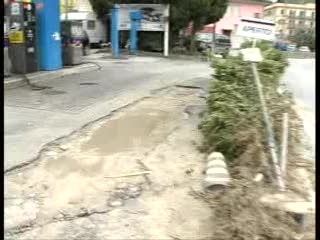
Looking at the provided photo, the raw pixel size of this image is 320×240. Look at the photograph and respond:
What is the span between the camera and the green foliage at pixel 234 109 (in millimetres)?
5582

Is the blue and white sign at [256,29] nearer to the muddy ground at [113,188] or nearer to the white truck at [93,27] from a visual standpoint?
the muddy ground at [113,188]

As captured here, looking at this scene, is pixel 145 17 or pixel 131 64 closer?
pixel 131 64

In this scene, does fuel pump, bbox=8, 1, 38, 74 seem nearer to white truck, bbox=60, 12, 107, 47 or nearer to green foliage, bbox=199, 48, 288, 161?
green foliage, bbox=199, 48, 288, 161

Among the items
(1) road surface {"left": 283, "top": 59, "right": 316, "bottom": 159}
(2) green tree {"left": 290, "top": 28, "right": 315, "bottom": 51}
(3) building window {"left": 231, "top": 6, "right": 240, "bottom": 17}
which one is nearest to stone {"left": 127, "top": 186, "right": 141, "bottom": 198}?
(1) road surface {"left": 283, "top": 59, "right": 316, "bottom": 159}

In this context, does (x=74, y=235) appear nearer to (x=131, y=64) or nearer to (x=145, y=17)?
(x=131, y=64)

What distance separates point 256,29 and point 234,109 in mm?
994

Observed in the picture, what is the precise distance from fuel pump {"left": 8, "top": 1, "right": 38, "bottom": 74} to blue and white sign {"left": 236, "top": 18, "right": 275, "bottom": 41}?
7.20 metres

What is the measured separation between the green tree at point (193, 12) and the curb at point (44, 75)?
772 cm

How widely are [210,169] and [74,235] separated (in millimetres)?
1591

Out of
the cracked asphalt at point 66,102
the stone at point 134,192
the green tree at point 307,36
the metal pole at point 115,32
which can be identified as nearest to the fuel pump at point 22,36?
the cracked asphalt at point 66,102

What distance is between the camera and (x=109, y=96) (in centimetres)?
1012

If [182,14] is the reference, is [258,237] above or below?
below

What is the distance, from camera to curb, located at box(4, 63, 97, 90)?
1101cm
